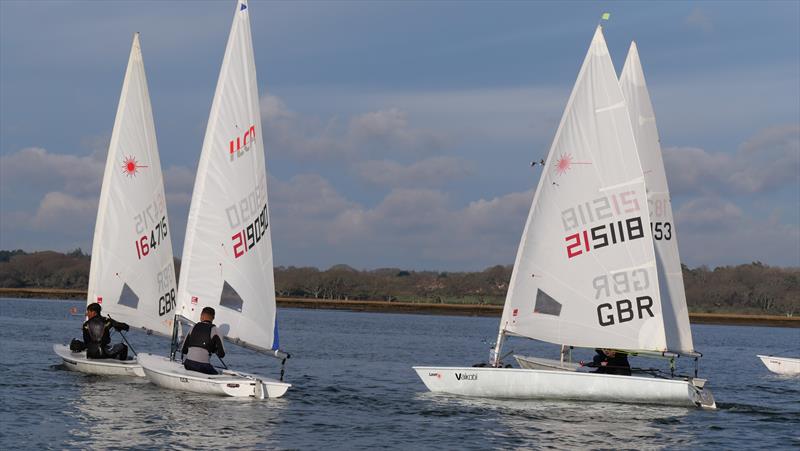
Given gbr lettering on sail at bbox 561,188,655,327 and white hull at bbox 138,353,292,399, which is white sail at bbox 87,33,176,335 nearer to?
white hull at bbox 138,353,292,399

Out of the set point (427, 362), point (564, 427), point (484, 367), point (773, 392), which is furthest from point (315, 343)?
point (564, 427)

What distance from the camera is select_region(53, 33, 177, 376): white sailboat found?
86.6ft

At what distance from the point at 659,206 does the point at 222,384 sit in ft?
43.5

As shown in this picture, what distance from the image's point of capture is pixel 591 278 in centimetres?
2389

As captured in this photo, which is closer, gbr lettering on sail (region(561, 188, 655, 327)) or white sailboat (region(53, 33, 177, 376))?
gbr lettering on sail (region(561, 188, 655, 327))

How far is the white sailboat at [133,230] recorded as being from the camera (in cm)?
2641

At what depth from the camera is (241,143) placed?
23172 mm

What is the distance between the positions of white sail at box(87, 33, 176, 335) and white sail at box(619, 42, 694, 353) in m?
12.8

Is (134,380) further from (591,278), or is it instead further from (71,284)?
(71,284)

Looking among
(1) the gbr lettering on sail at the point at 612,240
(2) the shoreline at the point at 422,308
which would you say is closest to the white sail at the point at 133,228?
(1) the gbr lettering on sail at the point at 612,240

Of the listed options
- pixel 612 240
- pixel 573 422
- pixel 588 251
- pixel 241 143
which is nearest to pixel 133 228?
pixel 241 143

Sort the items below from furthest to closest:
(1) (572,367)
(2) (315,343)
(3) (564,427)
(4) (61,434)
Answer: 1. (2) (315,343)
2. (1) (572,367)
3. (3) (564,427)
4. (4) (61,434)

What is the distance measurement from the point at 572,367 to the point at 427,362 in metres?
13.6

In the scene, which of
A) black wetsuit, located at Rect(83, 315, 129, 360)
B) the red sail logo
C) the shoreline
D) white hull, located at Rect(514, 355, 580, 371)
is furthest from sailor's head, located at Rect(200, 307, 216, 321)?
the shoreline
